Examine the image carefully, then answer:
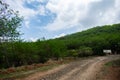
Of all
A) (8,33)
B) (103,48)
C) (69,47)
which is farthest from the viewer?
(69,47)

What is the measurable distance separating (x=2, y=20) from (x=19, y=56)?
41604 mm

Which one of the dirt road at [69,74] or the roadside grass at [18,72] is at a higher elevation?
the roadside grass at [18,72]

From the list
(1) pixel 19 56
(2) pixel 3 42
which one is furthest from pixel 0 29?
(1) pixel 19 56

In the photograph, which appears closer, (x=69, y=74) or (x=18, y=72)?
(x=69, y=74)

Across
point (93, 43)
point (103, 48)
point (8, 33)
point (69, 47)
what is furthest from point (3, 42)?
point (69, 47)

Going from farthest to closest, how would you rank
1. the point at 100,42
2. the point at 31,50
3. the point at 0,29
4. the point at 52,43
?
the point at 100,42 → the point at 52,43 → the point at 31,50 → the point at 0,29

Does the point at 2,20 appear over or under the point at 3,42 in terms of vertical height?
over

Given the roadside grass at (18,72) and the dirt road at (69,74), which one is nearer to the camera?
the dirt road at (69,74)

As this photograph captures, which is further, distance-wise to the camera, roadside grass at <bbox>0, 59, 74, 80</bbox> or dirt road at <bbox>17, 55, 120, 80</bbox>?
roadside grass at <bbox>0, 59, 74, 80</bbox>

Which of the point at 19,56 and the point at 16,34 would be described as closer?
the point at 16,34

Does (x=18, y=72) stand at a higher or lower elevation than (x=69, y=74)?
higher

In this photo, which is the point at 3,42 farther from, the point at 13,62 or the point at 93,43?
the point at 93,43

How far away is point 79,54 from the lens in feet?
409

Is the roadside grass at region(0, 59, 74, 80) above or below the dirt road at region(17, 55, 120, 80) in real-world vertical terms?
above
